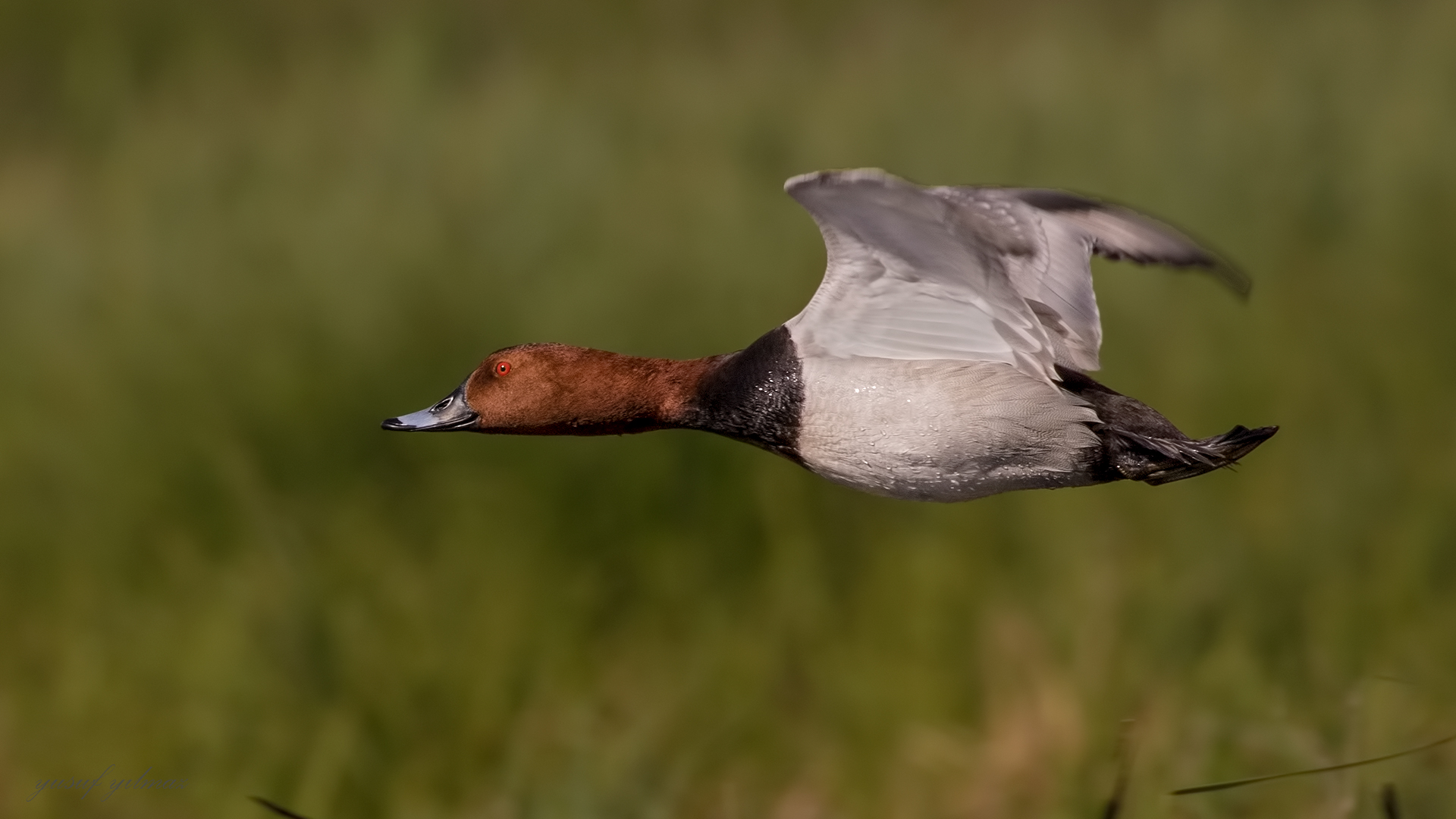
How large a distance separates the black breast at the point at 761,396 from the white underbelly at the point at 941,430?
0.15 feet

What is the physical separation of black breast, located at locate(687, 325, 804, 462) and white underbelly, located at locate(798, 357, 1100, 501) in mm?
46

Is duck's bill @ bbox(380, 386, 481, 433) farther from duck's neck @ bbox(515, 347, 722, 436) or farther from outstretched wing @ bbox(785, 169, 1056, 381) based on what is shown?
outstretched wing @ bbox(785, 169, 1056, 381)

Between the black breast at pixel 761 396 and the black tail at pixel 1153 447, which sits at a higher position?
the black breast at pixel 761 396

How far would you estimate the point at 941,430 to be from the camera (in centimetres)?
350

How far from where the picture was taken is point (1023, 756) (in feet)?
15.7

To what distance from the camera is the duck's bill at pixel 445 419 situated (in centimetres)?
406

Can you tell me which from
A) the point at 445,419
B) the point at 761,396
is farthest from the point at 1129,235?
the point at 445,419

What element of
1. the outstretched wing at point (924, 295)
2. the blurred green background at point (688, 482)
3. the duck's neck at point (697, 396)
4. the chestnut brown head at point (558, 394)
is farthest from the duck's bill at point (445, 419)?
the blurred green background at point (688, 482)

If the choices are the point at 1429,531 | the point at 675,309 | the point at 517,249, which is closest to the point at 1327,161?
the point at 1429,531

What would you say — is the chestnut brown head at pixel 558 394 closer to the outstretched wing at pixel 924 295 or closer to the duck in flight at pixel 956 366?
the duck in flight at pixel 956 366

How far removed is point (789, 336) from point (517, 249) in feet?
8.40

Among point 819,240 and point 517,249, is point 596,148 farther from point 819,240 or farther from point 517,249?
point 819,240

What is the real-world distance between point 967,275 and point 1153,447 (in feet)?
1.66

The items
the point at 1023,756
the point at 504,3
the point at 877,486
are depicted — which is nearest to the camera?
the point at 877,486
